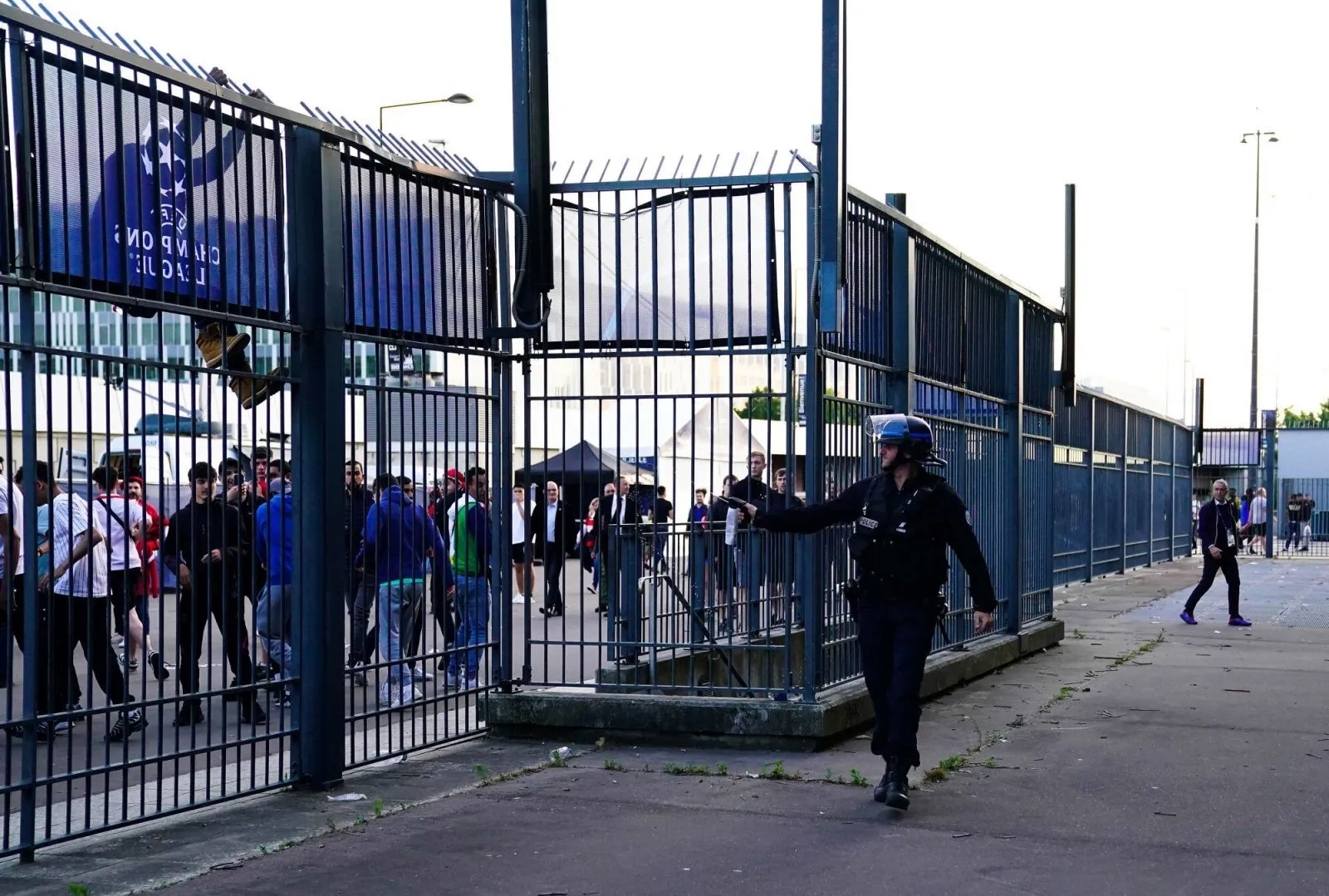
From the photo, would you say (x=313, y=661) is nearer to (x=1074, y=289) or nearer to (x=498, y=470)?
(x=498, y=470)

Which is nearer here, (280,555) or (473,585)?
(280,555)

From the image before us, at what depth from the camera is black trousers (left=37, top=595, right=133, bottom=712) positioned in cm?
626

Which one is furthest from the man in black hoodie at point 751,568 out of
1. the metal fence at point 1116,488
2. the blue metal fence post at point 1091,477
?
the blue metal fence post at point 1091,477

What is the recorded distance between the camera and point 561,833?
6.91 metres

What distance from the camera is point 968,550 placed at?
306 inches

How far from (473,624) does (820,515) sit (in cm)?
249

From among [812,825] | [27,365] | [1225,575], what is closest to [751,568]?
[812,825]

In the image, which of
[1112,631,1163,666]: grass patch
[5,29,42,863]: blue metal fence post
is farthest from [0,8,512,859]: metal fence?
[1112,631,1163,666]: grass patch

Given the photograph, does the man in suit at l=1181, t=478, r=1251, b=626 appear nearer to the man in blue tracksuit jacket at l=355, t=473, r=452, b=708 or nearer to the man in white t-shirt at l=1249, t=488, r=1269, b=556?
the man in blue tracksuit jacket at l=355, t=473, r=452, b=708

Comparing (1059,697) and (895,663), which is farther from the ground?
(895,663)

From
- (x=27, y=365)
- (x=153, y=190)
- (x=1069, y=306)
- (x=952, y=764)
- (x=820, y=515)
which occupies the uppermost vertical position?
(x=1069, y=306)

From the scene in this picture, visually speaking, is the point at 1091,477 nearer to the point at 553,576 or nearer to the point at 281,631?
the point at 553,576

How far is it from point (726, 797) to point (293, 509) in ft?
8.27

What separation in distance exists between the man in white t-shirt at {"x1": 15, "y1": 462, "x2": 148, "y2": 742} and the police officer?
3362mm
